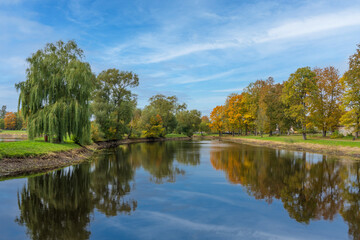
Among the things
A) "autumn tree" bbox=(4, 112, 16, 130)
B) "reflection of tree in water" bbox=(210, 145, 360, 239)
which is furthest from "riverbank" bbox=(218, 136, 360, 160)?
"autumn tree" bbox=(4, 112, 16, 130)

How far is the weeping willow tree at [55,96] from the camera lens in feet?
85.5

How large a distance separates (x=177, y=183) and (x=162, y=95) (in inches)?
3340

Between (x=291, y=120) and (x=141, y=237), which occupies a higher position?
(x=291, y=120)

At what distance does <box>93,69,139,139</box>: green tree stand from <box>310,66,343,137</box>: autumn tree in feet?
133

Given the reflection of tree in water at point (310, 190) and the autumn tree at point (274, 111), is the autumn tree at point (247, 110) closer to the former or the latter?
the autumn tree at point (274, 111)

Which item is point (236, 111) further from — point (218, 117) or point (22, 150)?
point (22, 150)

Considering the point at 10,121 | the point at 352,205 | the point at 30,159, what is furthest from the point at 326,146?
the point at 10,121

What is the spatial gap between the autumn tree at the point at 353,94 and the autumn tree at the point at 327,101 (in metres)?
7.30

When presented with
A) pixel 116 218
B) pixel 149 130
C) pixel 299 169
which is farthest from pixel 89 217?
pixel 149 130

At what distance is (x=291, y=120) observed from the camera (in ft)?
188

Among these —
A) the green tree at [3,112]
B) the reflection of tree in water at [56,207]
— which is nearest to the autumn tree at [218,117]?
the reflection of tree in water at [56,207]

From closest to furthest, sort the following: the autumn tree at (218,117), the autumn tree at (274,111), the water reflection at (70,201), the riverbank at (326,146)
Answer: the water reflection at (70,201) < the riverbank at (326,146) < the autumn tree at (274,111) < the autumn tree at (218,117)

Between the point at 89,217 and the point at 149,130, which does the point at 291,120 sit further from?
the point at 89,217

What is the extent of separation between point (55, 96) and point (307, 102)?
1729 inches
